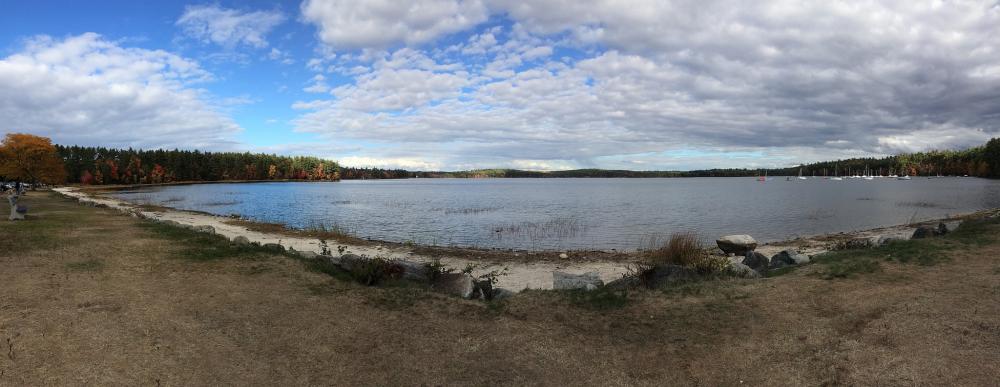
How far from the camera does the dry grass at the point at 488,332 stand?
21.0 ft

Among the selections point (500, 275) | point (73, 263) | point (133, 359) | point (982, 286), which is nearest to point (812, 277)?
point (982, 286)

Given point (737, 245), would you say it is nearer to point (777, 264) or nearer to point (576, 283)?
point (777, 264)

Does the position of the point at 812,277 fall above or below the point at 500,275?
above

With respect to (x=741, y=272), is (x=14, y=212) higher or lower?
higher

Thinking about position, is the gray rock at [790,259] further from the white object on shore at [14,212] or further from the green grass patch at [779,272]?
the white object on shore at [14,212]

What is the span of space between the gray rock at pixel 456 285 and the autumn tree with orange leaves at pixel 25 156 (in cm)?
8418

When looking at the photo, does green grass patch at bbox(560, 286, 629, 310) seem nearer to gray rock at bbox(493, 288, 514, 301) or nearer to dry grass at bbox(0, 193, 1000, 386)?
dry grass at bbox(0, 193, 1000, 386)

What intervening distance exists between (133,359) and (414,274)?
6.06 meters

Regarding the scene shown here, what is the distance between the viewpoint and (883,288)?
372 inches

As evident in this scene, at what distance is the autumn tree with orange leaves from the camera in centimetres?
6712

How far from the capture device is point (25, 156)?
223 ft

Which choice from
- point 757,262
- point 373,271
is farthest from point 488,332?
point 757,262

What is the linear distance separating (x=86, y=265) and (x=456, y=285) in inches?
343

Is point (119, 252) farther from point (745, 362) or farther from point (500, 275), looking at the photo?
point (745, 362)
